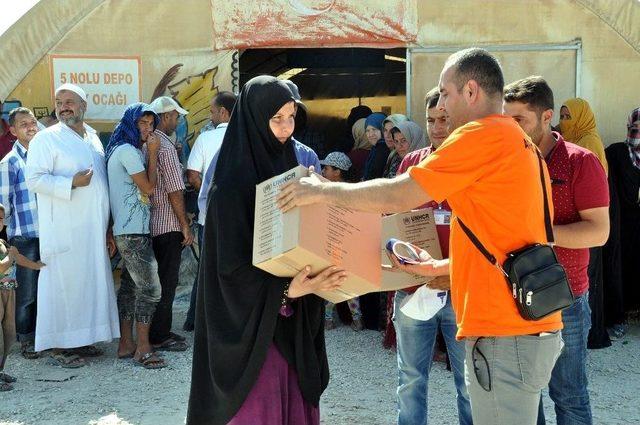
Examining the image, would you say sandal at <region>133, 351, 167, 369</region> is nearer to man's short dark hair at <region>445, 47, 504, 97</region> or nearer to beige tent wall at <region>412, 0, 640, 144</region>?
beige tent wall at <region>412, 0, 640, 144</region>

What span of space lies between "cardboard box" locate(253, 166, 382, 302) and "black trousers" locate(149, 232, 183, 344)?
132 inches

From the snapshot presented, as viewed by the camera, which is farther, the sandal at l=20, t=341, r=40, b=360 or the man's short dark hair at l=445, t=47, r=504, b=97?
the sandal at l=20, t=341, r=40, b=360

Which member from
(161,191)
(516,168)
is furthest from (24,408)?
(516,168)

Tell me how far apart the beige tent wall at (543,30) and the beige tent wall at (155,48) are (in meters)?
2.00

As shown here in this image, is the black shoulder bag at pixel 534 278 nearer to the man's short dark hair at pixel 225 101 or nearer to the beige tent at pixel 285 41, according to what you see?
the man's short dark hair at pixel 225 101

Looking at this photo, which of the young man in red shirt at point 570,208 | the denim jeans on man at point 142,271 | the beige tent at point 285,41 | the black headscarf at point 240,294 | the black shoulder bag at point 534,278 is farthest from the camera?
the beige tent at point 285,41

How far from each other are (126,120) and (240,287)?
10.9ft

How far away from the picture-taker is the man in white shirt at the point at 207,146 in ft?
22.6

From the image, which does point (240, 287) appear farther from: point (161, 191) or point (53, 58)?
point (53, 58)

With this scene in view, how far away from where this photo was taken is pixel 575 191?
12.1 feet

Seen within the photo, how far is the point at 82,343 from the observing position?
249 inches

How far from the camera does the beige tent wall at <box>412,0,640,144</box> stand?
8000mm

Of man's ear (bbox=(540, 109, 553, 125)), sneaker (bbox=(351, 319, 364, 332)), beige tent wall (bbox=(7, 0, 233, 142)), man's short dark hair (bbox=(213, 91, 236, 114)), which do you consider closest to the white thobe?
man's short dark hair (bbox=(213, 91, 236, 114))

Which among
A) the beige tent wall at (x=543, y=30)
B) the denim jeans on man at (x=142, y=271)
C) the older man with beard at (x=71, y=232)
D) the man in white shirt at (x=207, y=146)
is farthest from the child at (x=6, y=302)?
the beige tent wall at (x=543, y=30)
